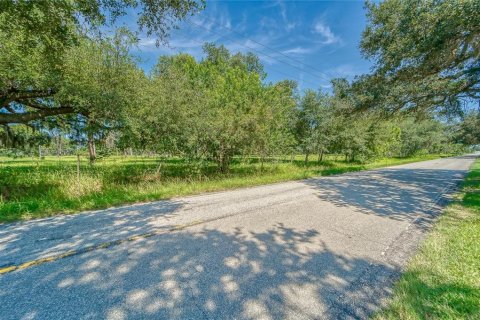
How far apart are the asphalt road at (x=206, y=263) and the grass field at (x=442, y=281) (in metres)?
0.20

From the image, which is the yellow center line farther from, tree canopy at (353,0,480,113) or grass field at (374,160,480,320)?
tree canopy at (353,0,480,113)

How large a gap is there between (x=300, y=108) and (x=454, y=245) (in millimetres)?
17774

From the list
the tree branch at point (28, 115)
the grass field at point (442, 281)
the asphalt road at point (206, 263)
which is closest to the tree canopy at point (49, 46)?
the tree branch at point (28, 115)

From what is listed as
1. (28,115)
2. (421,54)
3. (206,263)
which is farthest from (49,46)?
(421,54)

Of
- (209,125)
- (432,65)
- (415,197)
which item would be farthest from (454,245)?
(209,125)

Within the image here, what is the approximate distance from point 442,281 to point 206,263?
10.3 feet

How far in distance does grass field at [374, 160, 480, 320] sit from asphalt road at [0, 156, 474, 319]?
200 millimetres

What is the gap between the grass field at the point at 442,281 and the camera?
2.19m

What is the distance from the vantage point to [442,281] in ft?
8.80

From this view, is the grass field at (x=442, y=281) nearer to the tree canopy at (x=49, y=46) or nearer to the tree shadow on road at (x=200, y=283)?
the tree shadow on road at (x=200, y=283)

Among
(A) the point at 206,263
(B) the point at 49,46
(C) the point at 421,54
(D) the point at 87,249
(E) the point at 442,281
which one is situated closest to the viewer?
(E) the point at 442,281

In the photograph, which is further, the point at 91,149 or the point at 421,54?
the point at 91,149

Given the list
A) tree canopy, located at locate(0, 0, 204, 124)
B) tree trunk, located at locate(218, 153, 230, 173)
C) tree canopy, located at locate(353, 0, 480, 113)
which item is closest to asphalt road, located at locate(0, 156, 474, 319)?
tree canopy, located at locate(0, 0, 204, 124)

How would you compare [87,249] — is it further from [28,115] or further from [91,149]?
[91,149]
